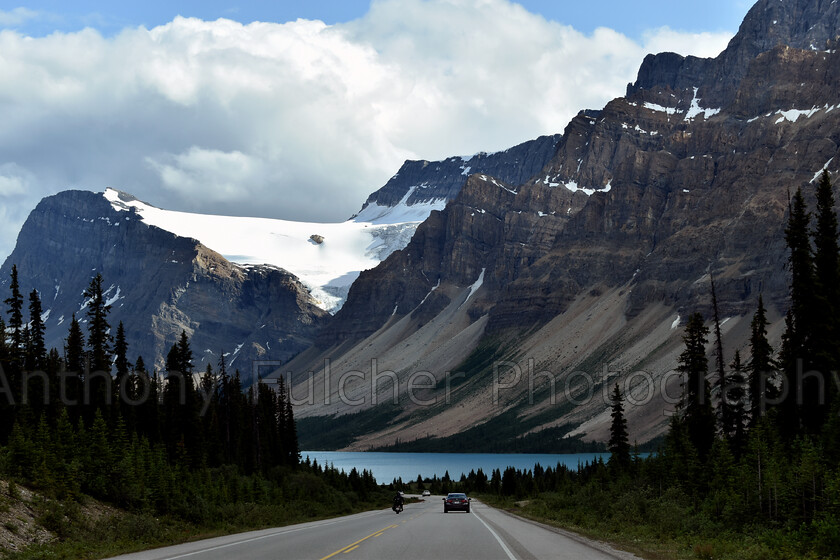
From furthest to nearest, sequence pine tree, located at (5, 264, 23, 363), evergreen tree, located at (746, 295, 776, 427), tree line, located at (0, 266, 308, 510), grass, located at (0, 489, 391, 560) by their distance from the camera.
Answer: pine tree, located at (5, 264, 23, 363) < evergreen tree, located at (746, 295, 776, 427) < tree line, located at (0, 266, 308, 510) < grass, located at (0, 489, 391, 560)

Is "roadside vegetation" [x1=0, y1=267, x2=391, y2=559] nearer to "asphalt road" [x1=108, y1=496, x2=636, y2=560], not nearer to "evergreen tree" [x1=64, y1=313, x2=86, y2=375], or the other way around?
"evergreen tree" [x1=64, y1=313, x2=86, y2=375]

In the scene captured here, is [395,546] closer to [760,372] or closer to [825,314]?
[825,314]

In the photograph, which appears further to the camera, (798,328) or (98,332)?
(98,332)

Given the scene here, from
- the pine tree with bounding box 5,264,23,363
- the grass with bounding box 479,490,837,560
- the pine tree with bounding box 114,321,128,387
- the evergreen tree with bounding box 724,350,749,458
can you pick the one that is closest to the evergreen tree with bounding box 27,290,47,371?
Answer: the pine tree with bounding box 5,264,23,363

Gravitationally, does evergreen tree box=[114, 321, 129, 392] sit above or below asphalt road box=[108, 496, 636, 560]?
above

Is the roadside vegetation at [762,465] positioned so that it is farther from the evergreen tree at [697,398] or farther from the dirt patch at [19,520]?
the dirt patch at [19,520]

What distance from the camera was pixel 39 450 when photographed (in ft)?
125

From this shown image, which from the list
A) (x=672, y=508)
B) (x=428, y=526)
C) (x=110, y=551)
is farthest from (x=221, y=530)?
(x=672, y=508)

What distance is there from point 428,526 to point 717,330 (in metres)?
28.9

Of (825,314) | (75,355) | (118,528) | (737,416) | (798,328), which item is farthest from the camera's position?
(75,355)

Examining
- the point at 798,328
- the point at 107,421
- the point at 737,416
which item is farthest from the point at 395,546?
the point at 107,421

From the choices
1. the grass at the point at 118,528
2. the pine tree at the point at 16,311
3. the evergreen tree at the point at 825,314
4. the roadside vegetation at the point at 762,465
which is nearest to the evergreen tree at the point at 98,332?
the pine tree at the point at 16,311

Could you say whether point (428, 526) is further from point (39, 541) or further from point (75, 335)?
point (75, 335)

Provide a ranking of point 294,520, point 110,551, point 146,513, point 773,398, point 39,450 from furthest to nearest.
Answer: point 773,398
point 294,520
point 146,513
point 39,450
point 110,551
